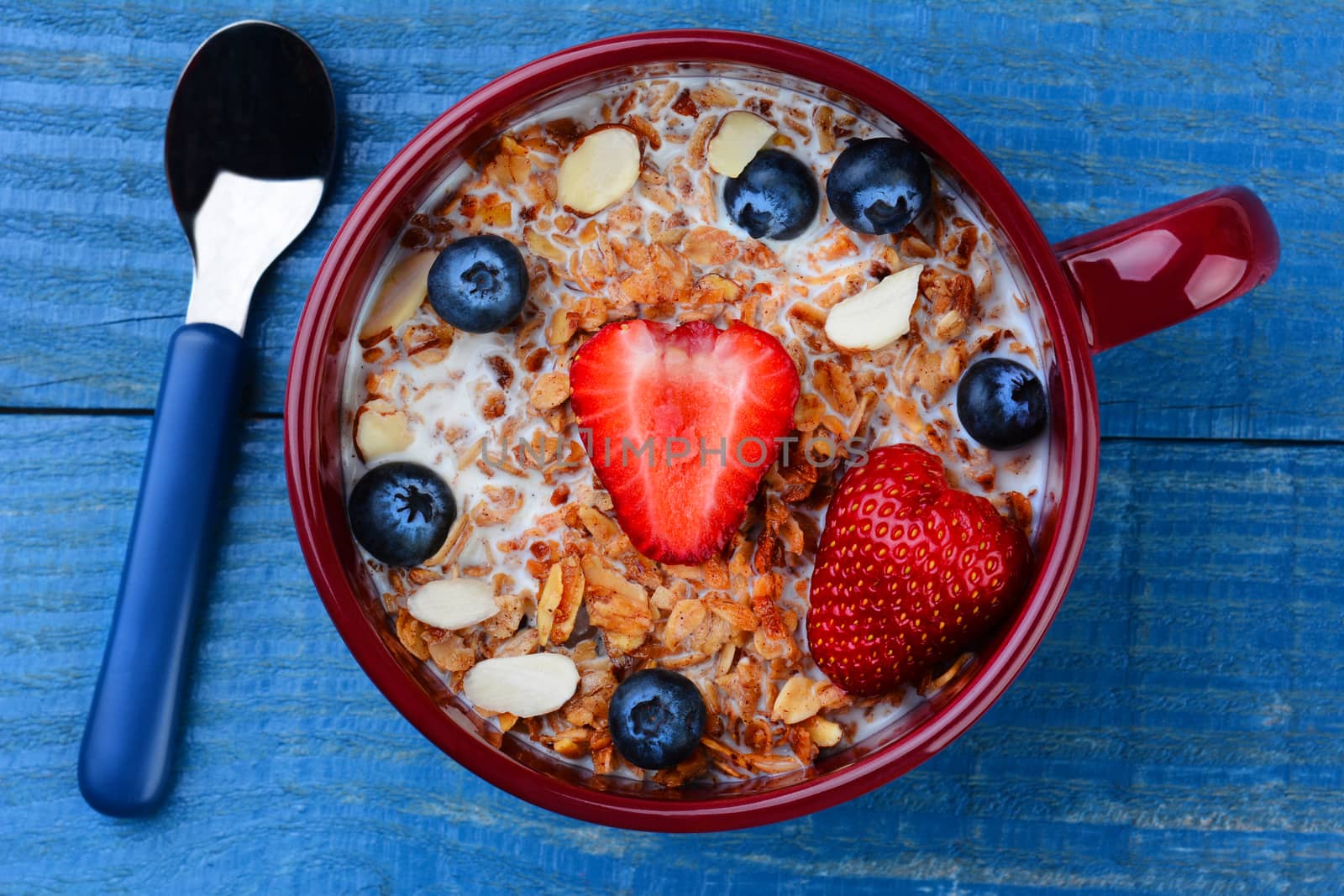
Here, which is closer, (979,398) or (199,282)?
(979,398)

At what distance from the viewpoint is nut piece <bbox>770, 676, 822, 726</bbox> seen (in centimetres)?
91

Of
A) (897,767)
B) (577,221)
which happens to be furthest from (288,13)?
(897,767)

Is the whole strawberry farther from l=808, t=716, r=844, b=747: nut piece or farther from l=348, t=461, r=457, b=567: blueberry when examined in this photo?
l=348, t=461, r=457, b=567: blueberry

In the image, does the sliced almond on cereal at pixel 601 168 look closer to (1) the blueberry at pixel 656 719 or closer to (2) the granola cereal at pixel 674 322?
(2) the granola cereal at pixel 674 322

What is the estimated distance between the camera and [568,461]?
3.01ft

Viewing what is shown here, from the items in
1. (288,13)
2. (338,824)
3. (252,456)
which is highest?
(288,13)

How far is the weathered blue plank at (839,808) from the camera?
3.50ft

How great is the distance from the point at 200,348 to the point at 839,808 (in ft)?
2.59

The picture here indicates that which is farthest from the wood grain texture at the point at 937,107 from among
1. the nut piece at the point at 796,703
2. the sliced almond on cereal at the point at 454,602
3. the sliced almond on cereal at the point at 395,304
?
the nut piece at the point at 796,703

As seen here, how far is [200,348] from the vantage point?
3.34ft

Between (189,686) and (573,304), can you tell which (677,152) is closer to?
(573,304)

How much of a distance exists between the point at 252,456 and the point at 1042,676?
841mm

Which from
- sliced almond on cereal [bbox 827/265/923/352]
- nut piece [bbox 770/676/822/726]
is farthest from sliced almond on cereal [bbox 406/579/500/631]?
sliced almond on cereal [bbox 827/265/923/352]

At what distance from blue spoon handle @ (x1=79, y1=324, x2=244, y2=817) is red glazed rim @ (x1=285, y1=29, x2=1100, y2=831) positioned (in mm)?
209
